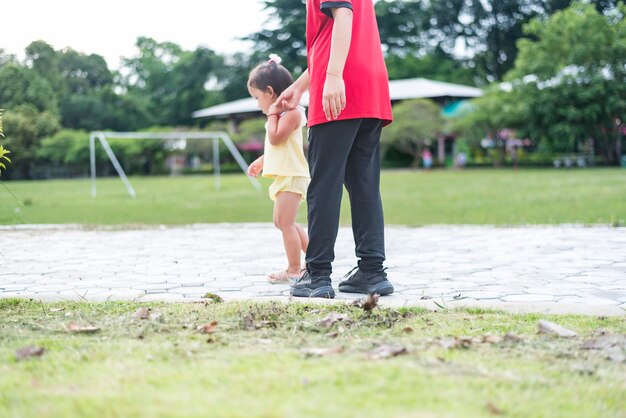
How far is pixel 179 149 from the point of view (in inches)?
1363

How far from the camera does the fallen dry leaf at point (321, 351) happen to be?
86.1 inches

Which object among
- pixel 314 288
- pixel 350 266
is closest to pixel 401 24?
pixel 350 266

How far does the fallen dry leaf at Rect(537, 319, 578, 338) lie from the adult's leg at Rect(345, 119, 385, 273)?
1.17 metres

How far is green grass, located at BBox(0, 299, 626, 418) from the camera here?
167 centimetres

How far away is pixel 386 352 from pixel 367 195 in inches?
60.0

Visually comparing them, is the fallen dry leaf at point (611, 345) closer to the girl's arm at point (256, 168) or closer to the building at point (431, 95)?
the girl's arm at point (256, 168)

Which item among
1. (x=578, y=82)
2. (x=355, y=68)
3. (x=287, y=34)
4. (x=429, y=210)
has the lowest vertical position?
(x=429, y=210)

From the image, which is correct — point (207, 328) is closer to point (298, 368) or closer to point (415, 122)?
point (298, 368)

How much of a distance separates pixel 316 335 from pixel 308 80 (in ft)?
5.82

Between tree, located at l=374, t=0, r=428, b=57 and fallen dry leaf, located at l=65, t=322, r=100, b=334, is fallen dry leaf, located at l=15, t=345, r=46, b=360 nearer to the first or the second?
fallen dry leaf, located at l=65, t=322, r=100, b=334

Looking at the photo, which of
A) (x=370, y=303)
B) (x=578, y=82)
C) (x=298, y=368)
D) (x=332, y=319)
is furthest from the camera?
(x=578, y=82)

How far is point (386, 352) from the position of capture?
2.18 meters

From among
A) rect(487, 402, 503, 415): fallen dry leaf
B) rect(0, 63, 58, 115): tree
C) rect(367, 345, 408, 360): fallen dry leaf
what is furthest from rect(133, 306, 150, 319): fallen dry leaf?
rect(0, 63, 58, 115): tree

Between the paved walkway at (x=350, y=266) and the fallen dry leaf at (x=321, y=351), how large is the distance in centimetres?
92
